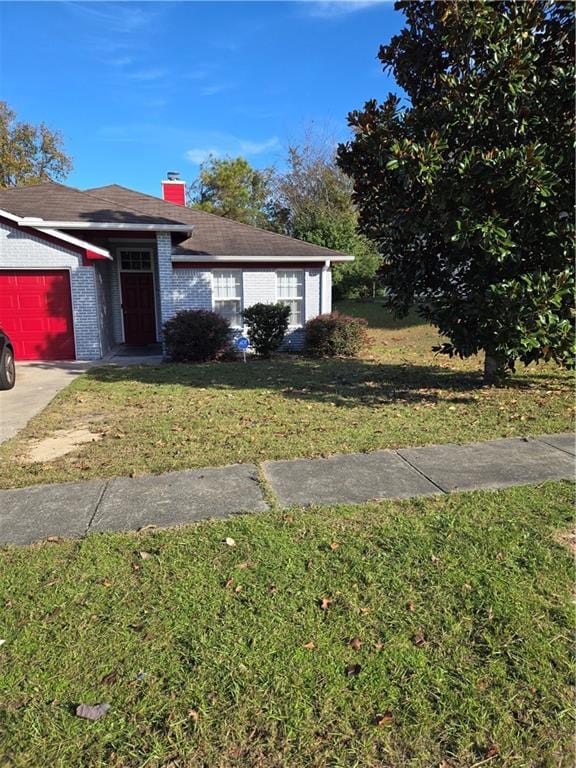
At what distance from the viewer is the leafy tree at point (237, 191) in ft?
147

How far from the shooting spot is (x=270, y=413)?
6973mm

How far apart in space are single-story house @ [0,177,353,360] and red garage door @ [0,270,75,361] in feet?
0.07

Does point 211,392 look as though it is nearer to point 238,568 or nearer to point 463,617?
Answer: point 238,568

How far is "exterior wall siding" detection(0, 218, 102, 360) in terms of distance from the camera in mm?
11750

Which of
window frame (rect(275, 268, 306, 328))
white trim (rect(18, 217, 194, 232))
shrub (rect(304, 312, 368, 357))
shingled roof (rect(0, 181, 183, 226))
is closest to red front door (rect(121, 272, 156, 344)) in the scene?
shingled roof (rect(0, 181, 183, 226))

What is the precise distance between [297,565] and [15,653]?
5.15 ft

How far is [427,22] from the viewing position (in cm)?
699

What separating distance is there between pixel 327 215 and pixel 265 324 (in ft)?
65.4

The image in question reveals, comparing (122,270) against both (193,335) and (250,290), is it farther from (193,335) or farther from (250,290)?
(193,335)

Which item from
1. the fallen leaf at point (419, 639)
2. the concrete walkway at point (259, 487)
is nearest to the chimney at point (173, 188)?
the concrete walkway at point (259, 487)

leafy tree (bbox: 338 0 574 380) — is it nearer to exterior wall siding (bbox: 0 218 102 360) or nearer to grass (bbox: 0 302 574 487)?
grass (bbox: 0 302 574 487)

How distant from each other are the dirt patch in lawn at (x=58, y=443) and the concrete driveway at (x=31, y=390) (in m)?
0.55

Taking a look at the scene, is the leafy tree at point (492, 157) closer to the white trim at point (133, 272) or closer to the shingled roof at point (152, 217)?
the shingled roof at point (152, 217)

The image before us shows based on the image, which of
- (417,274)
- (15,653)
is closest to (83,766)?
(15,653)
